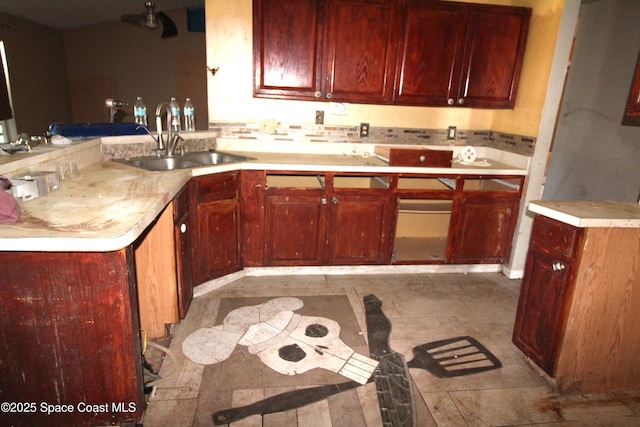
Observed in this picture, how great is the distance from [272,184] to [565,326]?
231 cm

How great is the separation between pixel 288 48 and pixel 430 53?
1.10 m

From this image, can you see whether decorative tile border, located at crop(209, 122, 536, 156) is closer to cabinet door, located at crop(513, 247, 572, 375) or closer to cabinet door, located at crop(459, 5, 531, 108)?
cabinet door, located at crop(459, 5, 531, 108)

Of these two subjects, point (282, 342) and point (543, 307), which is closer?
point (543, 307)

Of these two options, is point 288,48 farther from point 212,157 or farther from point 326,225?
point 326,225

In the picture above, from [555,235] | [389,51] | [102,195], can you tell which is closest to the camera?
[102,195]

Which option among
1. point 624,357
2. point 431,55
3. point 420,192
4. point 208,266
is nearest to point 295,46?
point 431,55

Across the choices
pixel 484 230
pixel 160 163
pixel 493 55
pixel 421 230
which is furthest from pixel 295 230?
pixel 493 55

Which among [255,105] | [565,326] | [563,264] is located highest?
[255,105]

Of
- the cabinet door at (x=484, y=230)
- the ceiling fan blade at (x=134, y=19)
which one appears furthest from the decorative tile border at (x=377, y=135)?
the ceiling fan blade at (x=134, y=19)

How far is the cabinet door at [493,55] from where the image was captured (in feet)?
9.87

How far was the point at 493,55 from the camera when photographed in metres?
3.08

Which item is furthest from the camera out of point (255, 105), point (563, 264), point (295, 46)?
point (255, 105)

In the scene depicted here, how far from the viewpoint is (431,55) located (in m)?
3.01

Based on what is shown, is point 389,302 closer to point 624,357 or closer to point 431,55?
point 624,357
